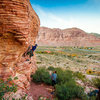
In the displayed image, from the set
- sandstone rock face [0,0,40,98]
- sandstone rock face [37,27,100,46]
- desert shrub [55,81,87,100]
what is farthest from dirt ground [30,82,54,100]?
sandstone rock face [37,27,100,46]

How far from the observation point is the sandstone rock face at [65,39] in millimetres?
87562

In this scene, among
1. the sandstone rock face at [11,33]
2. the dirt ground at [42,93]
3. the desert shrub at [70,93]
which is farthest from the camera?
the dirt ground at [42,93]

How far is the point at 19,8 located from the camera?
12.1 ft

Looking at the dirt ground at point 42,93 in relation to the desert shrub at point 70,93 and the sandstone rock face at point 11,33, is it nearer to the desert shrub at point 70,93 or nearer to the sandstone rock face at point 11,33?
the desert shrub at point 70,93

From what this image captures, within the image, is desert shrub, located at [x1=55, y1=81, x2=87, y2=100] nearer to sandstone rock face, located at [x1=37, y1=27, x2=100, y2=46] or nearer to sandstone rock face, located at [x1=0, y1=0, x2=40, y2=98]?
sandstone rock face, located at [x1=0, y1=0, x2=40, y2=98]

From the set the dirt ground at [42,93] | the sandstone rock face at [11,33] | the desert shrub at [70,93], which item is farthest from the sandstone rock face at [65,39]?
the sandstone rock face at [11,33]

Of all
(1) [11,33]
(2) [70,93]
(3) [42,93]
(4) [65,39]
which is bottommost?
(3) [42,93]

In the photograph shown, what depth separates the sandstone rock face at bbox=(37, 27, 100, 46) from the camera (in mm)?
87562

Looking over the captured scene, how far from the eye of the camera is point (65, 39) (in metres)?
A: 93.0

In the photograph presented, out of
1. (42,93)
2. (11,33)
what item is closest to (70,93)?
(42,93)

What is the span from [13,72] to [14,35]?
1880mm

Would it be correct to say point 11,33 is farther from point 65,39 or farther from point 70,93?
point 65,39

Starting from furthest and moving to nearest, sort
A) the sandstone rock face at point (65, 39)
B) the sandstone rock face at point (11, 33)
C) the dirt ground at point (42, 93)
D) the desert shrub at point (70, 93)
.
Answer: the sandstone rock face at point (65, 39), the dirt ground at point (42, 93), the desert shrub at point (70, 93), the sandstone rock face at point (11, 33)

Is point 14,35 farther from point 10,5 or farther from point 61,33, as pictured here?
point 61,33
